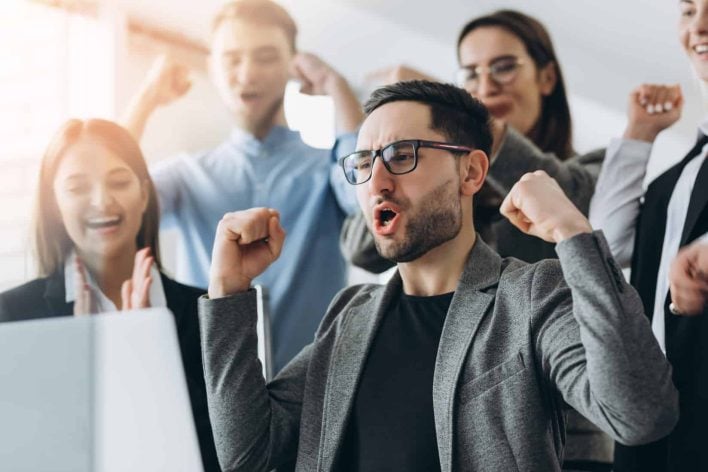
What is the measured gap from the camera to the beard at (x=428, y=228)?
1.38m

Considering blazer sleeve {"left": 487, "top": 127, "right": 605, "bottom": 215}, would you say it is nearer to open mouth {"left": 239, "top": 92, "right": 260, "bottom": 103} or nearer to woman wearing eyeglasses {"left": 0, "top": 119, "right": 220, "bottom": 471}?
open mouth {"left": 239, "top": 92, "right": 260, "bottom": 103}

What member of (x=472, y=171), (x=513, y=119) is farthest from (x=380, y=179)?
(x=513, y=119)

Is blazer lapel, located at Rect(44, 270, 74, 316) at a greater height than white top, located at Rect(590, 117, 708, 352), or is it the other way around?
white top, located at Rect(590, 117, 708, 352)

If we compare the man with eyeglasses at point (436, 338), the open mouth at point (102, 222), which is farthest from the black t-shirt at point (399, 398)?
the open mouth at point (102, 222)

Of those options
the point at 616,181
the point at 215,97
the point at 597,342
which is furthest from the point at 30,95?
the point at 597,342

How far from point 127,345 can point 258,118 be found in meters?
1.35

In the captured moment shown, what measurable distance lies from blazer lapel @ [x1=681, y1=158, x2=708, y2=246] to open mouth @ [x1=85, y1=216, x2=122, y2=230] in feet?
3.94

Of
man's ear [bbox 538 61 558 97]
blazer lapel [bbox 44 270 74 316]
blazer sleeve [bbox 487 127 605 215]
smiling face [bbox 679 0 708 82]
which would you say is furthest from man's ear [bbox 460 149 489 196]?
blazer lapel [bbox 44 270 74 316]

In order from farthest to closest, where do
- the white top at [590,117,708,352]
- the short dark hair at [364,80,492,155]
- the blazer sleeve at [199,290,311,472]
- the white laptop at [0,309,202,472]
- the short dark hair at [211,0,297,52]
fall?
the short dark hair at [211,0,297,52], the white top at [590,117,708,352], the short dark hair at [364,80,492,155], the blazer sleeve at [199,290,311,472], the white laptop at [0,309,202,472]

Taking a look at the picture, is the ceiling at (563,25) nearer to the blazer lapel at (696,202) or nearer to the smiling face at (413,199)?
the blazer lapel at (696,202)

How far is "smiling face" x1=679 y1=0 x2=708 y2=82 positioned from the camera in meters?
1.70

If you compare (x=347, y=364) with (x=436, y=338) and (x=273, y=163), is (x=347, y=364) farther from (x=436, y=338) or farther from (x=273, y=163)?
(x=273, y=163)

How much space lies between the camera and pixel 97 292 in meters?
1.84

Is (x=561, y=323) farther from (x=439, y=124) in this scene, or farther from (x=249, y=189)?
(x=249, y=189)
